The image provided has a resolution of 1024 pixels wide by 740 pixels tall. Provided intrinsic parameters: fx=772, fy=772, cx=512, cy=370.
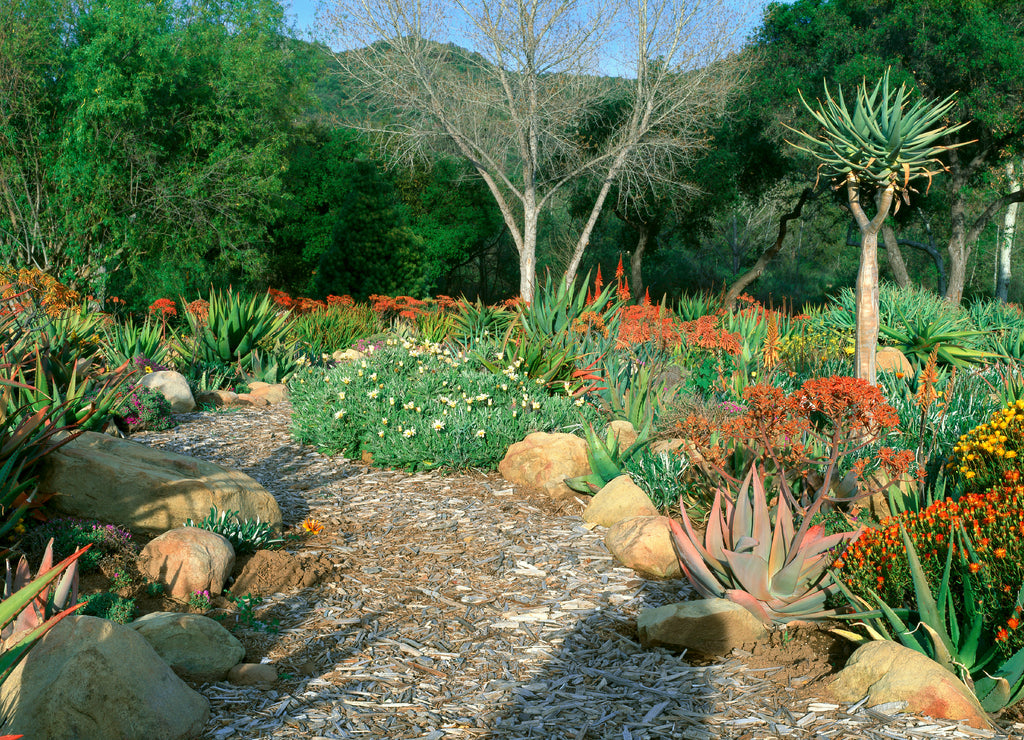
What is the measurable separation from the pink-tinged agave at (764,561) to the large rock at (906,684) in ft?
1.86

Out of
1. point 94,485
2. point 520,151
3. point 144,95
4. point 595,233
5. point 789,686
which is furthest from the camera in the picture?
point 595,233

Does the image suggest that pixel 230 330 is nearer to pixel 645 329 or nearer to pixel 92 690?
pixel 645 329

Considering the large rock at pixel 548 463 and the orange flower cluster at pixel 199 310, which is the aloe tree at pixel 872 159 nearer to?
the large rock at pixel 548 463

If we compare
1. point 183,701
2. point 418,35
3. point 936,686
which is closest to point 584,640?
point 936,686

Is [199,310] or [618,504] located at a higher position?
[199,310]

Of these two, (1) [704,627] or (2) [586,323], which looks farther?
(2) [586,323]

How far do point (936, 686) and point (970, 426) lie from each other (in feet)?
11.7

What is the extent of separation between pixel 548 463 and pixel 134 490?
2.97m

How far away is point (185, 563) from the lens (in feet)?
12.9

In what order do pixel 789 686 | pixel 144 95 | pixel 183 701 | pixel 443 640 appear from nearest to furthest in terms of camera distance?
pixel 183 701 → pixel 789 686 → pixel 443 640 → pixel 144 95

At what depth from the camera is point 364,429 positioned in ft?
22.5

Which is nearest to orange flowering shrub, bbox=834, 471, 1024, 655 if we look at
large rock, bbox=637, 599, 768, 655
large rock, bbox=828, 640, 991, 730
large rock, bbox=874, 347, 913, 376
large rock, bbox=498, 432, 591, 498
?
large rock, bbox=828, 640, 991, 730

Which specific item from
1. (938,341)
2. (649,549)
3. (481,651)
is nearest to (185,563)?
(481,651)

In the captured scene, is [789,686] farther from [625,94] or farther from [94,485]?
[625,94]
